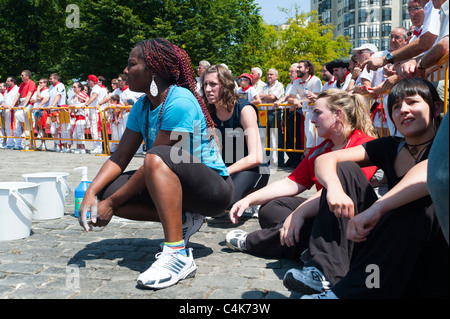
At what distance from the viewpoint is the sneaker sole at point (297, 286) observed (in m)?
2.53

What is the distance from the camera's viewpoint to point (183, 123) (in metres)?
3.04

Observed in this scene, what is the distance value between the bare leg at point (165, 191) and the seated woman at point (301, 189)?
1.39ft

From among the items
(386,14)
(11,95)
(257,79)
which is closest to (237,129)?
(257,79)

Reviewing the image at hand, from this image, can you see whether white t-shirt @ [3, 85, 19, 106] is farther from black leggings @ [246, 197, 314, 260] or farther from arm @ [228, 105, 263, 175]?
black leggings @ [246, 197, 314, 260]

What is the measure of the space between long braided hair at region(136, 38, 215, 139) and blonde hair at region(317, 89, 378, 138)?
860mm

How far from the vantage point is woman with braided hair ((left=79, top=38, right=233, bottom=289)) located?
2.89 meters

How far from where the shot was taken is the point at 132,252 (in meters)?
3.60

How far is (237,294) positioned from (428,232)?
45.1 inches

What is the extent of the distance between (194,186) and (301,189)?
95cm

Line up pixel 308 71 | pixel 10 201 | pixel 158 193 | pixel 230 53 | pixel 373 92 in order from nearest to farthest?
pixel 158 193
pixel 10 201
pixel 373 92
pixel 308 71
pixel 230 53

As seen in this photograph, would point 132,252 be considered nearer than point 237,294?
No

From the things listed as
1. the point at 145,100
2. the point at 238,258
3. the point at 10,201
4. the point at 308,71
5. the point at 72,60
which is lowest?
the point at 238,258

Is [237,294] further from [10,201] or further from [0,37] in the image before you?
[0,37]

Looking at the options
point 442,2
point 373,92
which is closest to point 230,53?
point 373,92
